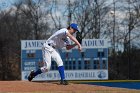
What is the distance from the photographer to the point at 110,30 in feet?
179

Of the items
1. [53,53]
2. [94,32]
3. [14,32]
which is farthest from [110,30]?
[53,53]

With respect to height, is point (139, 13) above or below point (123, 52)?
above

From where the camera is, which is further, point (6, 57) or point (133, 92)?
point (6, 57)

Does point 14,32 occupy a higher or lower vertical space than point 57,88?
higher

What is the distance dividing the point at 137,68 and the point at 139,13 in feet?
21.5

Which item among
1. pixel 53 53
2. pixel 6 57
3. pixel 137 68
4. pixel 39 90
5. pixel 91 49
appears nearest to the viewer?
pixel 39 90

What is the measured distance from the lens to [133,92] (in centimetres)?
1266

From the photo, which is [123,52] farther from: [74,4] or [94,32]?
[74,4]

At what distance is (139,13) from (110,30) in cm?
409

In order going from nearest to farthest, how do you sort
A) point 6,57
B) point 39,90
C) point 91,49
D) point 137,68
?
1. point 39,90
2. point 91,49
3. point 137,68
4. point 6,57

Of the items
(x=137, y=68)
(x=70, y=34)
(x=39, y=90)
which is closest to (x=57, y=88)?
(x=39, y=90)

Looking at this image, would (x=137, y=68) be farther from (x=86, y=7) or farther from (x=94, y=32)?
(x=86, y=7)

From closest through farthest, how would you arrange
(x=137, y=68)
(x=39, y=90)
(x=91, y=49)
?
1. (x=39, y=90)
2. (x=91, y=49)
3. (x=137, y=68)

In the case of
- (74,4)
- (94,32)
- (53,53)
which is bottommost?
(53,53)
